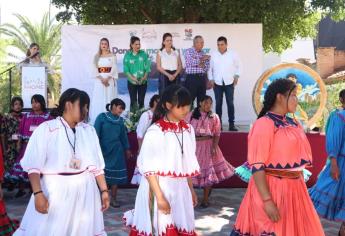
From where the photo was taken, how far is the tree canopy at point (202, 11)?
14709 millimetres

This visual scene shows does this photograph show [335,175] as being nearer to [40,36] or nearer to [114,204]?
[114,204]

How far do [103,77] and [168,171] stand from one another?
7693mm

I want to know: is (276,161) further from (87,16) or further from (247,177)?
(87,16)

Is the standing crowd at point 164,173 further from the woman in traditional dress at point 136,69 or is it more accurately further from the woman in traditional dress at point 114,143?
the woman in traditional dress at point 136,69

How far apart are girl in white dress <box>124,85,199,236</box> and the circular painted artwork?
6.11 meters

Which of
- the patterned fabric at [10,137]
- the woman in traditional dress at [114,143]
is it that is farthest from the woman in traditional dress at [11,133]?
the woman in traditional dress at [114,143]

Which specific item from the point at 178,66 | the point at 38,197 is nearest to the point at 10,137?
the point at 178,66

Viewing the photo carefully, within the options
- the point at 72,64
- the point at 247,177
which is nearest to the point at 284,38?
the point at 72,64

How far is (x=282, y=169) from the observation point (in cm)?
404

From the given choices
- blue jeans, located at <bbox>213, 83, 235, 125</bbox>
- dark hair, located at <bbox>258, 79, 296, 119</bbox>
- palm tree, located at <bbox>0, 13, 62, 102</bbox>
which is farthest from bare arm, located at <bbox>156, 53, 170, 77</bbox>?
palm tree, located at <bbox>0, 13, 62, 102</bbox>

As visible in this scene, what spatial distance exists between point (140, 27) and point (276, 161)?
10.3 m

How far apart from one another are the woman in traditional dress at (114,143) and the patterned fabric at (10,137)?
4.79 ft

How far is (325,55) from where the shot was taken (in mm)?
33000

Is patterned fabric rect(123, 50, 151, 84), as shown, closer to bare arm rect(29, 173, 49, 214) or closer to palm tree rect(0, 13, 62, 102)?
bare arm rect(29, 173, 49, 214)
